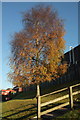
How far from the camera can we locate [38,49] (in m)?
18.5

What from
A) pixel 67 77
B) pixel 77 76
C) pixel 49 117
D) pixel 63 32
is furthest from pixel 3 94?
pixel 49 117

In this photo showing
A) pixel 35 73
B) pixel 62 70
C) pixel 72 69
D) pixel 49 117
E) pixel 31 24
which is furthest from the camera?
pixel 72 69

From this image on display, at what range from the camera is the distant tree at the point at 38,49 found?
17312 mm

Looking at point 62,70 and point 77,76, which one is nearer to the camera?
point 62,70

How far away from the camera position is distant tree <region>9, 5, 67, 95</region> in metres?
17.3

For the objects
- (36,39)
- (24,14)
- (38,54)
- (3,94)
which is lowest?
(3,94)

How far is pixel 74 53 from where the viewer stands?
24375 millimetres

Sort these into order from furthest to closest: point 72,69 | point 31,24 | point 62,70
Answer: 1. point 72,69
2. point 31,24
3. point 62,70

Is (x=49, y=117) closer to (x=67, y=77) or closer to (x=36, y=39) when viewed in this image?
(x=36, y=39)

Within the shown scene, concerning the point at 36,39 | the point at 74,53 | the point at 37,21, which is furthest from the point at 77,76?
the point at 37,21

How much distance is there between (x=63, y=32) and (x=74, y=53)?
20.2 feet

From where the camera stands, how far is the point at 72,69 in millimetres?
23188

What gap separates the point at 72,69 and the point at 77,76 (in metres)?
1.74

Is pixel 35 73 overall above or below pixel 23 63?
below
